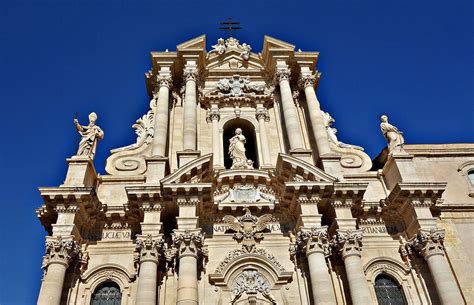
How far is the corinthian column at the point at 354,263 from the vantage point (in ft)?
46.0

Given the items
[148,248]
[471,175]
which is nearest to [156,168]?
[148,248]

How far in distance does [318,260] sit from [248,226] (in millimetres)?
2809

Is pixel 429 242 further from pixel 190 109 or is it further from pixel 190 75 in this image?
pixel 190 75

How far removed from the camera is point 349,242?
1509cm

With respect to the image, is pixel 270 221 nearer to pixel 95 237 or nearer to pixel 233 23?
pixel 95 237

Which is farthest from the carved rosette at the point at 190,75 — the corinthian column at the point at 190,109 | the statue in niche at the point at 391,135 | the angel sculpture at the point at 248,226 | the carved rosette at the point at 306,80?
the statue in niche at the point at 391,135

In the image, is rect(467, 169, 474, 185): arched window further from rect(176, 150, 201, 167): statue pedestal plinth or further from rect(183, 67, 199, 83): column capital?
rect(183, 67, 199, 83): column capital

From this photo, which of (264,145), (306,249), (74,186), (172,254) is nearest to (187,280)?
(172,254)

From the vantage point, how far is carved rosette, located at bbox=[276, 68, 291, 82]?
2148 cm

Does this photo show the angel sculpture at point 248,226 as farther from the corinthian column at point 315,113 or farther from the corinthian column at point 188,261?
the corinthian column at point 315,113

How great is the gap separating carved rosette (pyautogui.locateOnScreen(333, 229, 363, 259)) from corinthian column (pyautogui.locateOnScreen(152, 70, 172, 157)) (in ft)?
24.1

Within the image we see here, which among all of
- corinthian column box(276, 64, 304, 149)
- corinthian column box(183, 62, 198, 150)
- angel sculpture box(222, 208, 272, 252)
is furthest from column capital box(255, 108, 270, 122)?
angel sculpture box(222, 208, 272, 252)

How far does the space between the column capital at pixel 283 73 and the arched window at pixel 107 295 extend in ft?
37.7

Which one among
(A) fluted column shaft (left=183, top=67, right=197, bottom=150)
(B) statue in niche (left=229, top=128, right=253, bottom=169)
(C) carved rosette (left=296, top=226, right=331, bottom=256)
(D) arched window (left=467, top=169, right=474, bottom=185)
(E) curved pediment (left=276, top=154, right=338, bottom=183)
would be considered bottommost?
(C) carved rosette (left=296, top=226, right=331, bottom=256)
